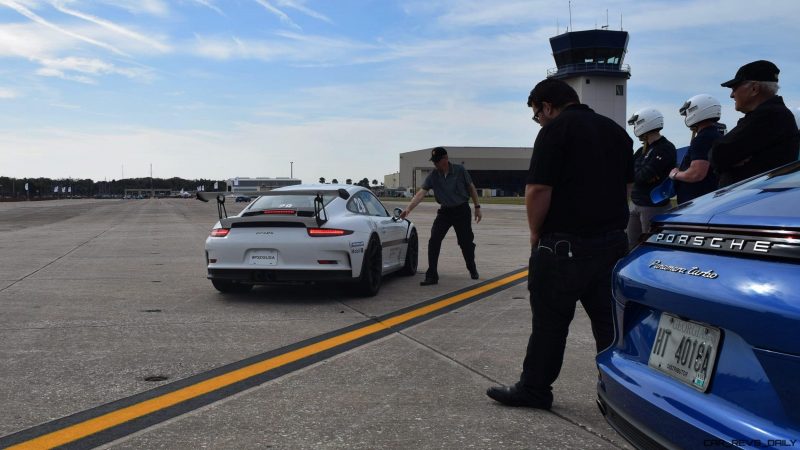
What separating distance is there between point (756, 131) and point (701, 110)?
105 cm

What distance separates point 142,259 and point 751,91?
10.5 meters

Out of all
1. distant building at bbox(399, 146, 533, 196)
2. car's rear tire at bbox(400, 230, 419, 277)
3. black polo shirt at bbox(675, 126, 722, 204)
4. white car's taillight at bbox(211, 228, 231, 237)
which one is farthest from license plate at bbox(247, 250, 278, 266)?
distant building at bbox(399, 146, 533, 196)

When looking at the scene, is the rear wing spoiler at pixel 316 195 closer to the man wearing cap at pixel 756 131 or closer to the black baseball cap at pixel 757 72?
the man wearing cap at pixel 756 131

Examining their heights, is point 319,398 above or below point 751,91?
below

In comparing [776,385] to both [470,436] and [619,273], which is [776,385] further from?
[470,436]

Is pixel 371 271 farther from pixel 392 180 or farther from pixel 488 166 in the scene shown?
pixel 392 180

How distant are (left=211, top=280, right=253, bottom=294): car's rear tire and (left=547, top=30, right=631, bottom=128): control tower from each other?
69167 mm

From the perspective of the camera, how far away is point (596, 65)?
2916 inches

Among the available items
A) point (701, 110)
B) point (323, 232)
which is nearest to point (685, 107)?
point (701, 110)

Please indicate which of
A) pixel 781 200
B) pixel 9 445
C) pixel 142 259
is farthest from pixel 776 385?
pixel 142 259

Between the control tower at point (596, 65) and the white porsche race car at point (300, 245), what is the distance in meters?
69.2

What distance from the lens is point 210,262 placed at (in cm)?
749

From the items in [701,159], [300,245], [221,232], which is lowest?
[300,245]

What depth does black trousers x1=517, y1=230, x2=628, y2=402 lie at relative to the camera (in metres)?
3.54
